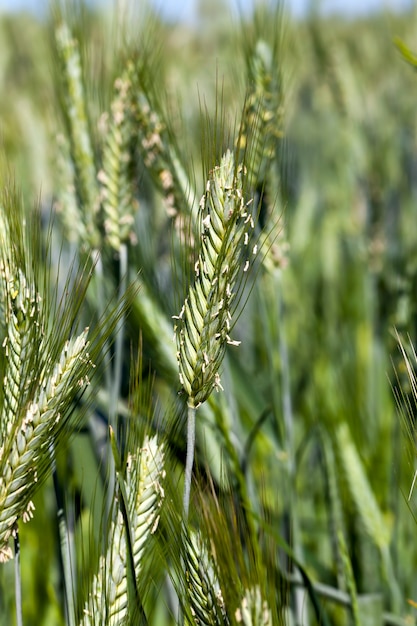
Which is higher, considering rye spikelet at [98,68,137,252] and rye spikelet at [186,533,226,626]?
rye spikelet at [98,68,137,252]

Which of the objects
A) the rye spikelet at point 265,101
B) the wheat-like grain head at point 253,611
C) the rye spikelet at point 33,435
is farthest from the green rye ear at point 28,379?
the rye spikelet at point 265,101

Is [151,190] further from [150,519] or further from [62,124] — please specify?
[150,519]

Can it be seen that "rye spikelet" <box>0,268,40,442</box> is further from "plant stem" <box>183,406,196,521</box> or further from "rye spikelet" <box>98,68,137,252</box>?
"rye spikelet" <box>98,68,137,252</box>

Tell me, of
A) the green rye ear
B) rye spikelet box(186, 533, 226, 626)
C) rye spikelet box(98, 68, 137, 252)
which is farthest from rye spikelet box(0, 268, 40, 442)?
rye spikelet box(98, 68, 137, 252)

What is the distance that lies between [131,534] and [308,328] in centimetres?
87

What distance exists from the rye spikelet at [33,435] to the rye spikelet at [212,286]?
2.5 inches

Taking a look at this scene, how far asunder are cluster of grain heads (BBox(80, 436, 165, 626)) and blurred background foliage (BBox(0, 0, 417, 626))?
6 centimetres

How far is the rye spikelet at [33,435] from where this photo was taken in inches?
15.6

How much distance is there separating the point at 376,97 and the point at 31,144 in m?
0.90

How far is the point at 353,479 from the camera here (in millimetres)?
686

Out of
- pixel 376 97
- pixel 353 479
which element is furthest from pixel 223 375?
pixel 376 97

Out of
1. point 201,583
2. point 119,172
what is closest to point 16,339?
point 201,583

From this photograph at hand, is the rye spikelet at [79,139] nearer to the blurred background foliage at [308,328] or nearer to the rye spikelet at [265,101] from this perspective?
the blurred background foliage at [308,328]

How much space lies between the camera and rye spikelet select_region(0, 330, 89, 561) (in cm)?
40
